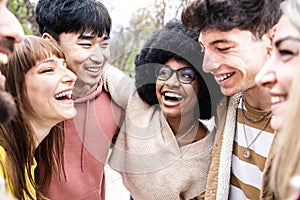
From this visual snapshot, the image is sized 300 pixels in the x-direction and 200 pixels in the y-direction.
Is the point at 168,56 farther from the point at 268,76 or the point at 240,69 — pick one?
the point at 268,76

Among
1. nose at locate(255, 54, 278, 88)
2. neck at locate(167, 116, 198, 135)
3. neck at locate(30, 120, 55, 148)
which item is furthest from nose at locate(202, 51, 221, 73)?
neck at locate(30, 120, 55, 148)

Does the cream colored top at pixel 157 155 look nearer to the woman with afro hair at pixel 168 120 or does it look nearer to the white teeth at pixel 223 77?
the woman with afro hair at pixel 168 120

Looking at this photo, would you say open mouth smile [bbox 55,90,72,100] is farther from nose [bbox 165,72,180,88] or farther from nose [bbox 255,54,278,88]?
nose [bbox 255,54,278,88]

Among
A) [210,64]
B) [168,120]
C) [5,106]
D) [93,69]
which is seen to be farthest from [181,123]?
[5,106]

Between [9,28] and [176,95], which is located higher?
[9,28]

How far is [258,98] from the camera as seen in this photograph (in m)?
1.61

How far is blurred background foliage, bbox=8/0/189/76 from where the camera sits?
207 cm

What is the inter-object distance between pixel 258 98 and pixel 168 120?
0.35 metres

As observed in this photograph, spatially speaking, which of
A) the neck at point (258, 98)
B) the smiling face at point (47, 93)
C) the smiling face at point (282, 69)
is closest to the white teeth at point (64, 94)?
the smiling face at point (47, 93)

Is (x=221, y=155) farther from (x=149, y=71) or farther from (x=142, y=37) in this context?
(x=142, y=37)

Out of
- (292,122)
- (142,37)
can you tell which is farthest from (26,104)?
(292,122)

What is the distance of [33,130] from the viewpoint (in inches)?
64.5

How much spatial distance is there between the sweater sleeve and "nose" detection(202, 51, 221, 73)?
1.05 ft

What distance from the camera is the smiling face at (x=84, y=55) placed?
71.5 inches
